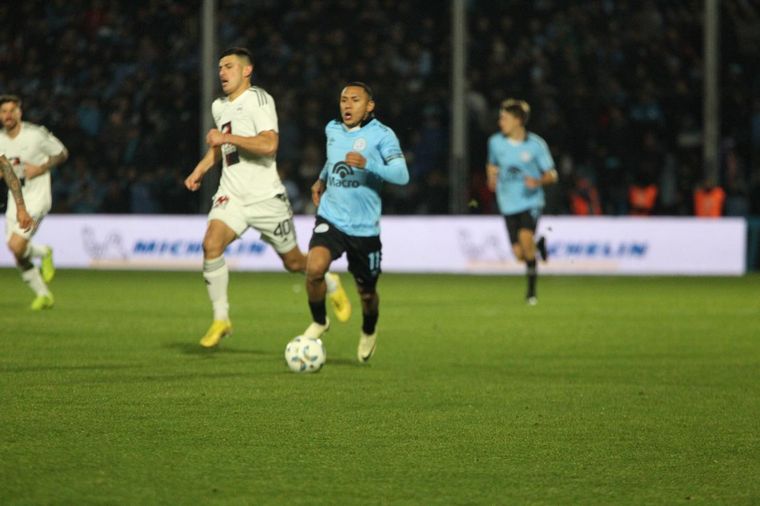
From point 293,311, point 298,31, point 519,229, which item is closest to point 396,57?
point 298,31

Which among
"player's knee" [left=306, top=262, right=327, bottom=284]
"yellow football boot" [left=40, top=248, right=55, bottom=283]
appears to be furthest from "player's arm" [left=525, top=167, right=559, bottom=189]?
"player's knee" [left=306, top=262, right=327, bottom=284]

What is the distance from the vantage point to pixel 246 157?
10969 millimetres

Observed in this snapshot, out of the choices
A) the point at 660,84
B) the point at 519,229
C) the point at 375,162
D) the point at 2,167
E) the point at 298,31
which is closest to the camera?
the point at 375,162

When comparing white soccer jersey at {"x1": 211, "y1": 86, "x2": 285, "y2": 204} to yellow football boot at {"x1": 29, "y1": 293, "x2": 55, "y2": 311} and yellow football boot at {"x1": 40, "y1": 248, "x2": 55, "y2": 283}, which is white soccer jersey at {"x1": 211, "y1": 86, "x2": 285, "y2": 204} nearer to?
yellow football boot at {"x1": 29, "y1": 293, "x2": 55, "y2": 311}

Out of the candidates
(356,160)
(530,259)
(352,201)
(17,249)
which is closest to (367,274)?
(352,201)

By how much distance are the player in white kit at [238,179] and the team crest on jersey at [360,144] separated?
3.11ft

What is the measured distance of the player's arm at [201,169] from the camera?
1049 centimetres

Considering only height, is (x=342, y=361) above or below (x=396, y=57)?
below

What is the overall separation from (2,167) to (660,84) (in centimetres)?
1524

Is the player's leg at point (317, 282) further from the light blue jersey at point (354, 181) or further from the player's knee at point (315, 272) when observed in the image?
the light blue jersey at point (354, 181)

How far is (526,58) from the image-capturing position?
2498cm

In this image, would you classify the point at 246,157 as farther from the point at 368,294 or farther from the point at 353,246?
the point at 368,294

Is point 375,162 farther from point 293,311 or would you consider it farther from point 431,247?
point 431,247

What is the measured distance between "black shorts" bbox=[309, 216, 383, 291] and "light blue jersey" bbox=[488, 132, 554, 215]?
7.32 meters
